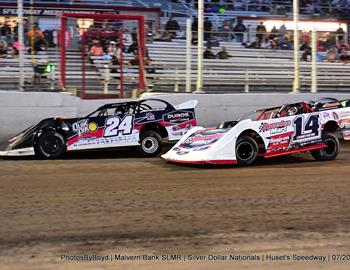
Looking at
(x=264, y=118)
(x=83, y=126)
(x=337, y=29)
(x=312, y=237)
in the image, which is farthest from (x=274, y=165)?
(x=337, y=29)

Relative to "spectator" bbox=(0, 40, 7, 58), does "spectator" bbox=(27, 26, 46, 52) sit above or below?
above

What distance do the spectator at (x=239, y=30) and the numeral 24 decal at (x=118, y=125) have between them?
1052cm

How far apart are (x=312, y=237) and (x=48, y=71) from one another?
37.6 ft

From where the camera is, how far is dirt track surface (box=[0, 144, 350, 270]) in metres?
4.79

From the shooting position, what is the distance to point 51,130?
10961 mm

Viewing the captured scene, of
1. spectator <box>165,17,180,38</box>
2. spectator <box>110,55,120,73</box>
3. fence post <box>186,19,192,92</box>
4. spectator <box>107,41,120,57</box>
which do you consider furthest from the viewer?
spectator <box>165,17,180,38</box>

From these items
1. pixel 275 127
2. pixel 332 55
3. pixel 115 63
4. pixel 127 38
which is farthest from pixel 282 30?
pixel 275 127

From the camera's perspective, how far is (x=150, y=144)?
1140cm

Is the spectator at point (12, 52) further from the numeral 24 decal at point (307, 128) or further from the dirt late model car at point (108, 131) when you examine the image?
the numeral 24 decal at point (307, 128)

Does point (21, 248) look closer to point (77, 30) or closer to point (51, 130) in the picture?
point (51, 130)

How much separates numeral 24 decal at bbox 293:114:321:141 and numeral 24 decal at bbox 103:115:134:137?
10.5 feet

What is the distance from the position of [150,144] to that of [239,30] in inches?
458

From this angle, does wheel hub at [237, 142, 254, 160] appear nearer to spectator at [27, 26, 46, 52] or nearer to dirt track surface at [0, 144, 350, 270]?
dirt track surface at [0, 144, 350, 270]

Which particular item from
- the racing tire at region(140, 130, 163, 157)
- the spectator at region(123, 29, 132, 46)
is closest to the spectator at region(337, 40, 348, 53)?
the spectator at region(123, 29, 132, 46)
